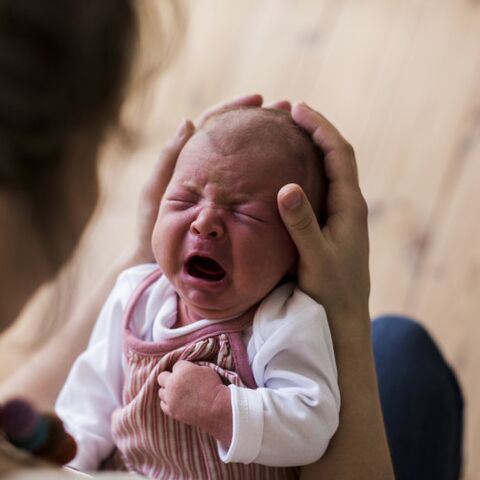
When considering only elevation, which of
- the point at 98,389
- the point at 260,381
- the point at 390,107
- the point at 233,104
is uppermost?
the point at 233,104

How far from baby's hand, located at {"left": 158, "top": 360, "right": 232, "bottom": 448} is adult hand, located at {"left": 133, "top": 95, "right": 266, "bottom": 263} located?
0.75 feet

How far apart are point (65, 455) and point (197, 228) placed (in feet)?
0.85

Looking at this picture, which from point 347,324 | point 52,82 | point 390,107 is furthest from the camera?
point 390,107

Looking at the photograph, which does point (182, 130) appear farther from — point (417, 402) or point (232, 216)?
point (417, 402)

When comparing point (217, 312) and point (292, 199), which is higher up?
point (292, 199)

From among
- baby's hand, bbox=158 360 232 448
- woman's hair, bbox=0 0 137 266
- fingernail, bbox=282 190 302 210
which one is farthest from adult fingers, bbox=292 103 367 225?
woman's hair, bbox=0 0 137 266

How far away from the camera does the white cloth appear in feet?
2.69

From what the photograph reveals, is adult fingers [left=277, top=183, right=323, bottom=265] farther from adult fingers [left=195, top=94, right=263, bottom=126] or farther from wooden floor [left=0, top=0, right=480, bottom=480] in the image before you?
wooden floor [left=0, top=0, right=480, bottom=480]

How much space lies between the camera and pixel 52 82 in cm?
56

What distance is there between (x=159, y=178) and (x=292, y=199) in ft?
0.73

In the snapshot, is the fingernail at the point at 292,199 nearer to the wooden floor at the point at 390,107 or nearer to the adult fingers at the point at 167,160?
the adult fingers at the point at 167,160

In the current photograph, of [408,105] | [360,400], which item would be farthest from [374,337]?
[408,105]

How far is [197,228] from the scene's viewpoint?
85 cm

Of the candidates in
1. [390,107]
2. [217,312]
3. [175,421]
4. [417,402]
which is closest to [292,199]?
[217,312]
